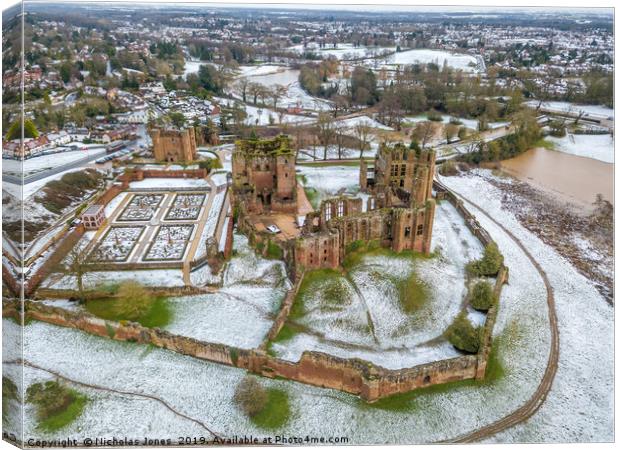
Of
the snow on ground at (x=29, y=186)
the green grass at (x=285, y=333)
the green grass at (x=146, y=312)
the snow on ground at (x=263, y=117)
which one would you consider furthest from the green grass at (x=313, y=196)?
the snow on ground at (x=263, y=117)

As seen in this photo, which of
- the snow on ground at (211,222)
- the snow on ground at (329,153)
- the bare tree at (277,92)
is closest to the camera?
the snow on ground at (211,222)

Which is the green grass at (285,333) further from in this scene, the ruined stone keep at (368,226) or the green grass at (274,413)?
the ruined stone keep at (368,226)

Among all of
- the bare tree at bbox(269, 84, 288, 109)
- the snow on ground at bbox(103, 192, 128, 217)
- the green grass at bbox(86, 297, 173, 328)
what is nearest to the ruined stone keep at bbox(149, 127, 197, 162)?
the snow on ground at bbox(103, 192, 128, 217)

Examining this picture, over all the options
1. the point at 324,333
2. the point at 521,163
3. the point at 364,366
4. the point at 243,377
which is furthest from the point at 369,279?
the point at 521,163

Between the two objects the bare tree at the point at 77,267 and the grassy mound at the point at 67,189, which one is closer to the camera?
the bare tree at the point at 77,267

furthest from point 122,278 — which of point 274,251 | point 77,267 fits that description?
point 274,251

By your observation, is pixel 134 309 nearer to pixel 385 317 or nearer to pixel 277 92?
pixel 385 317
